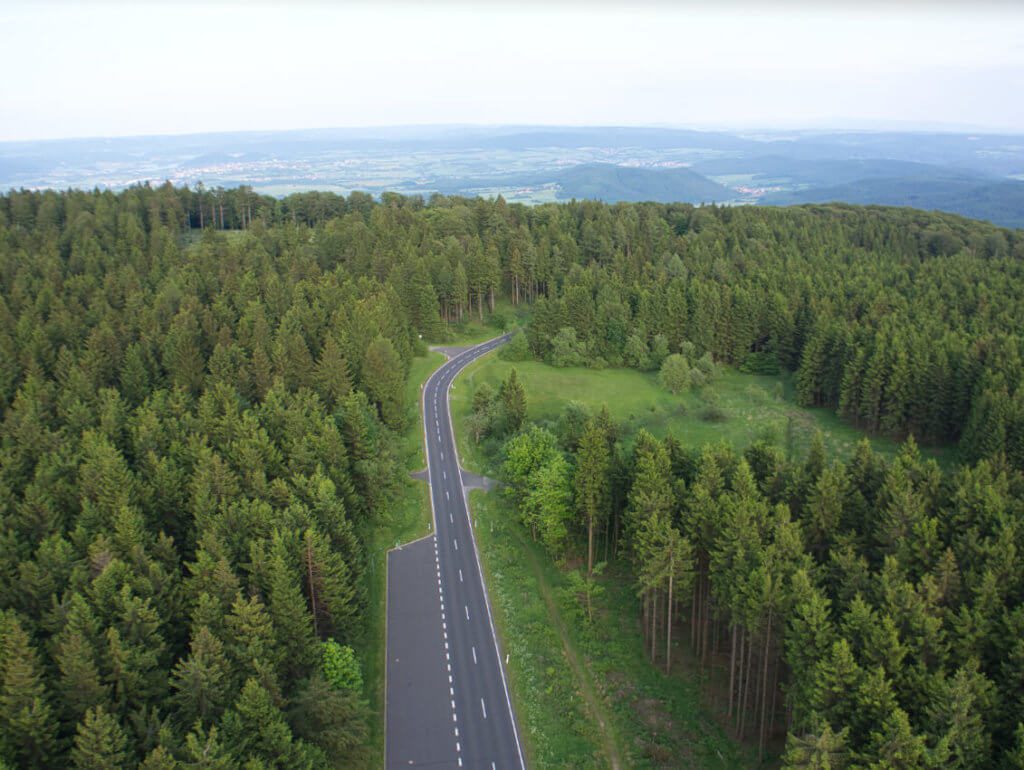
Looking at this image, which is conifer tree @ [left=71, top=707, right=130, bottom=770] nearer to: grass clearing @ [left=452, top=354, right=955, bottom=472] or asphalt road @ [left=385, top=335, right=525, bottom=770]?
asphalt road @ [left=385, top=335, right=525, bottom=770]

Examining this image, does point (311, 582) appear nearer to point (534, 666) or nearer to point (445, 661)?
point (445, 661)

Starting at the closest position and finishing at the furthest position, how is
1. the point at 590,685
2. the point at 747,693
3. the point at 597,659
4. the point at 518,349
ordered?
the point at 747,693 < the point at 590,685 < the point at 597,659 < the point at 518,349

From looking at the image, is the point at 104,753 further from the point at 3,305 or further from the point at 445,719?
the point at 3,305

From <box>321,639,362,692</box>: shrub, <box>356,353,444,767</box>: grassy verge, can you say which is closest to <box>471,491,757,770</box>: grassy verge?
<box>356,353,444,767</box>: grassy verge

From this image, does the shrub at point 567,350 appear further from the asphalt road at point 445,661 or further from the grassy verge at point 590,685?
the grassy verge at point 590,685

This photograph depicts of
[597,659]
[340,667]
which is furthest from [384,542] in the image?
[597,659]

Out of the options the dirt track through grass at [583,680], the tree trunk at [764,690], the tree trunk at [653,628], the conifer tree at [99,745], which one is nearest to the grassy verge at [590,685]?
the dirt track through grass at [583,680]
